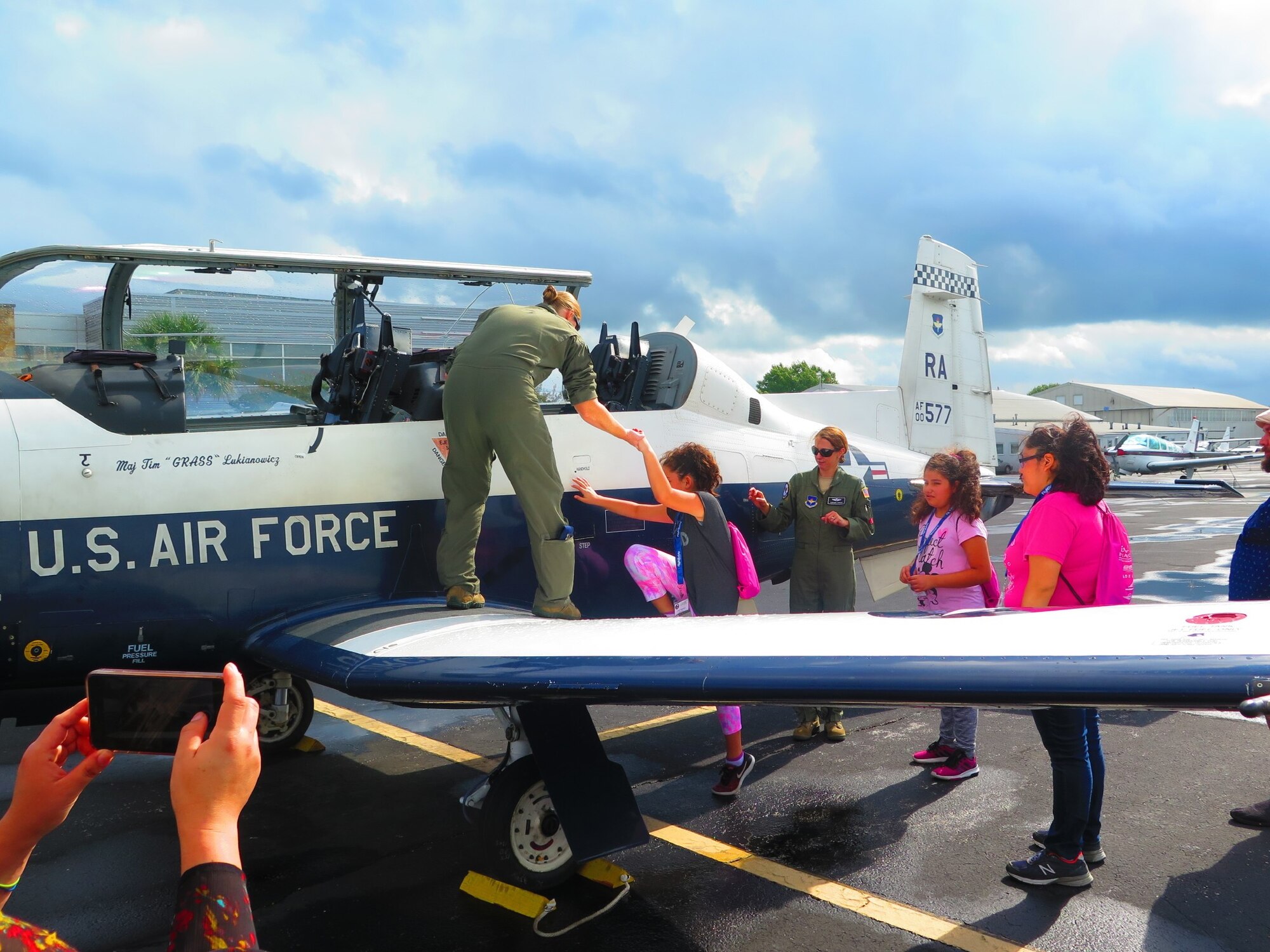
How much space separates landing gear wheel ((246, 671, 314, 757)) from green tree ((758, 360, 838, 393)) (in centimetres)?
9077

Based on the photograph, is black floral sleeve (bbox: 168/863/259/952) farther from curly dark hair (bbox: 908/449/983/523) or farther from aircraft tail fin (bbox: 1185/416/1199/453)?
aircraft tail fin (bbox: 1185/416/1199/453)

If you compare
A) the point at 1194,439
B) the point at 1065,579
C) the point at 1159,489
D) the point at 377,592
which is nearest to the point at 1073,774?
the point at 1065,579

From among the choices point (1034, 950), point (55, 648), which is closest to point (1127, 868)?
point (1034, 950)

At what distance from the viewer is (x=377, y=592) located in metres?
4.24

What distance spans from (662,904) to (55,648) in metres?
2.61

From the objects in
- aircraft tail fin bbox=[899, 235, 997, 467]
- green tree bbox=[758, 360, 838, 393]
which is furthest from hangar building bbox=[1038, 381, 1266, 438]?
aircraft tail fin bbox=[899, 235, 997, 467]

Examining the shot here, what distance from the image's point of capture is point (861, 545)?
20.5 feet

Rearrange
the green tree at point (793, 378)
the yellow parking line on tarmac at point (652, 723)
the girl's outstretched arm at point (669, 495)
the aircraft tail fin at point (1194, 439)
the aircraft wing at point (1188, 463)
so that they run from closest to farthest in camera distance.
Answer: the girl's outstretched arm at point (669, 495)
the yellow parking line on tarmac at point (652, 723)
the aircraft wing at point (1188, 463)
the aircraft tail fin at point (1194, 439)
the green tree at point (793, 378)

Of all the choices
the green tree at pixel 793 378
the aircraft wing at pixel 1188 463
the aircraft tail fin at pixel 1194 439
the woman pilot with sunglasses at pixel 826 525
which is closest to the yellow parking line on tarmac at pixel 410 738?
the woman pilot with sunglasses at pixel 826 525

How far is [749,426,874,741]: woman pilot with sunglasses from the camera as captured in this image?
17.0 feet

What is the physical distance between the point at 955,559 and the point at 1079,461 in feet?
3.36

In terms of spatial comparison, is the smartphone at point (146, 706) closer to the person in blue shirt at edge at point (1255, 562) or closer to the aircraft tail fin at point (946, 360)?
the person in blue shirt at edge at point (1255, 562)

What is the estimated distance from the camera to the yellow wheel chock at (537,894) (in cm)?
340

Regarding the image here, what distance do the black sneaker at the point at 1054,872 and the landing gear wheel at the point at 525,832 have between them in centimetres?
175
